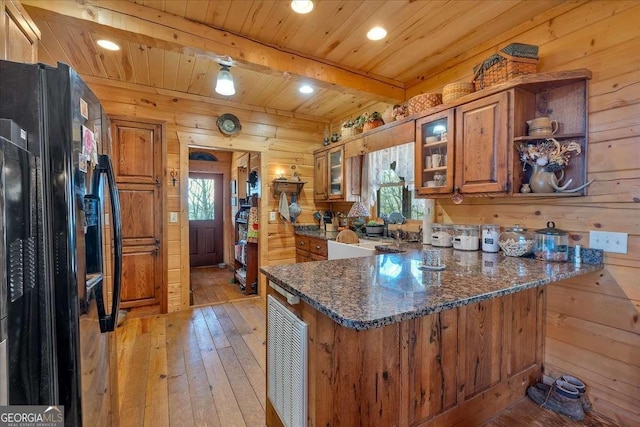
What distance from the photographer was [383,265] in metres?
1.74

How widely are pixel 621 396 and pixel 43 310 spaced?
285 cm

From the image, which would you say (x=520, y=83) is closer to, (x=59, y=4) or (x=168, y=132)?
(x=59, y=4)

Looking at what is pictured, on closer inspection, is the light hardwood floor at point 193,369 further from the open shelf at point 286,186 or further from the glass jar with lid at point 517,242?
the glass jar with lid at point 517,242

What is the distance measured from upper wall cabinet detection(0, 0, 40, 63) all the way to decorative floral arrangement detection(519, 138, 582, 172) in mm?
2741

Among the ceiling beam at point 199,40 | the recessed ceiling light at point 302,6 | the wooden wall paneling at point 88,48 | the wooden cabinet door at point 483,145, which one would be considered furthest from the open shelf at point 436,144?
the wooden wall paneling at point 88,48

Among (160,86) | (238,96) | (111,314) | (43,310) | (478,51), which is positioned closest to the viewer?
(43,310)

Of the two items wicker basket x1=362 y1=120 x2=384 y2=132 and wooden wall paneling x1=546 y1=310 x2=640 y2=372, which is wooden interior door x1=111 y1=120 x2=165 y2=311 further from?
wooden wall paneling x1=546 y1=310 x2=640 y2=372

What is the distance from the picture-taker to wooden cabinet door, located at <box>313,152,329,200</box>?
159 inches

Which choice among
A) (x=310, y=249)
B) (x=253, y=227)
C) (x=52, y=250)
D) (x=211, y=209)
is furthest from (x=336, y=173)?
(x=211, y=209)

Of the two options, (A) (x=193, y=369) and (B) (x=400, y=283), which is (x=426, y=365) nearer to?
(B) (x=400, y=283)

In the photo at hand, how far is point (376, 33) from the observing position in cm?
224

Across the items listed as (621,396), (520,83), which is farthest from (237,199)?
(621,396)

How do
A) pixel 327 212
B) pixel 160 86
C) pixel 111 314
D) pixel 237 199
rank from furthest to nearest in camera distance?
pixel 237 199 → pixel 327 212 → pixel 160 86 → pixel 111 314

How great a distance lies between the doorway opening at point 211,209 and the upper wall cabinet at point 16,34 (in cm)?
423
